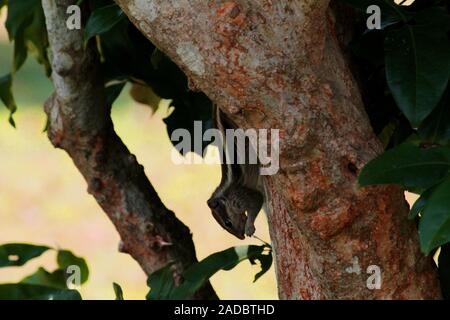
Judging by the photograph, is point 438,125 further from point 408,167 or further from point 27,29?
point 27,29

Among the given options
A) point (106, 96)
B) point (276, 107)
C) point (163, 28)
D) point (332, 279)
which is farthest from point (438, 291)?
point (106, 96)

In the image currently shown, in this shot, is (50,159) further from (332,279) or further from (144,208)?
(332,279)

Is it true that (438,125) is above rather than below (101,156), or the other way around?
above

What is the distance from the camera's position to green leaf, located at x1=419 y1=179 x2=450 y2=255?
1.26 m

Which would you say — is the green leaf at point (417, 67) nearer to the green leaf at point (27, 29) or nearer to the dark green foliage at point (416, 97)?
the dark green foliage at point (416, 97)

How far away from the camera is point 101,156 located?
76.6 inches

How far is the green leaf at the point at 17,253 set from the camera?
210 centimetres

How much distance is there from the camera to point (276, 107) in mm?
1333

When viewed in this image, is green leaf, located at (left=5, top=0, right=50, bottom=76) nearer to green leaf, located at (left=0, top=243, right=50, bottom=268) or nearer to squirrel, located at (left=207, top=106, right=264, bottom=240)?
green leaf, located at (left=0, top=243, right=50, bottom=268)

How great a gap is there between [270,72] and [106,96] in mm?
721

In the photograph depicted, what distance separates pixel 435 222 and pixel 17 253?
1.13m

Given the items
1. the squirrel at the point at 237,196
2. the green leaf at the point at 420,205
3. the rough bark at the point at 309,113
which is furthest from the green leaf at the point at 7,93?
the green leaf at the point at 420,205

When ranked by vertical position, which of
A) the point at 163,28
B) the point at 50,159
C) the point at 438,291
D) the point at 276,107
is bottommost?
the point at 50,159

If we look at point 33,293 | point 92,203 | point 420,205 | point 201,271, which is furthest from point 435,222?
point 92,203
